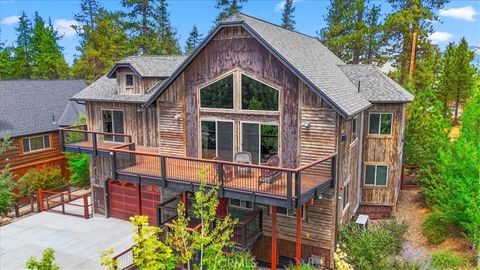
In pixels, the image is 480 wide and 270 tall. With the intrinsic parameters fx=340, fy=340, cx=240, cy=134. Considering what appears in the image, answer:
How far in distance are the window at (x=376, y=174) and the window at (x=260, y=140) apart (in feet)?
22.2

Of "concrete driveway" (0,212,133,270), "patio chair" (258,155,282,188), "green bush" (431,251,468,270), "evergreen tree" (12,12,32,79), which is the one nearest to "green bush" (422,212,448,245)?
"green bush" (431,251,468,270)

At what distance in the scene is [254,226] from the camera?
13.7 meters

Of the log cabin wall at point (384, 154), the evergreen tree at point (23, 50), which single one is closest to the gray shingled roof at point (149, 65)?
the log cabin wall at point (384, 154)

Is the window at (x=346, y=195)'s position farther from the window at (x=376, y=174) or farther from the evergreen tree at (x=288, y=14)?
the evergreen tree at (x=288, y=14)

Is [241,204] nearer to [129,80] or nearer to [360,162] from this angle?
[360,162]

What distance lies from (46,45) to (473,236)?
5347 centimetres

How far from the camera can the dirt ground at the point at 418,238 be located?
1427 cm

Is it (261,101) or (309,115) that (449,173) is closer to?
(309,115)

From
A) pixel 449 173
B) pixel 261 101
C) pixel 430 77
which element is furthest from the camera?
pixel 430 77

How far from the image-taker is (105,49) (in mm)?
39781

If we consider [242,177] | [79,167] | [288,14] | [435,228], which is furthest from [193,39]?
[435,228]

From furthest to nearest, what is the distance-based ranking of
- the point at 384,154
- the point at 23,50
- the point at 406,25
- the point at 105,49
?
the point at 23,50, the point at 105,49, the point at 406,25, the point at 384,154

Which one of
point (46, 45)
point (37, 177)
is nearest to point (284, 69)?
point (37, 177)

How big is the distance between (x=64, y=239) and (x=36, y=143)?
35.7 feet
